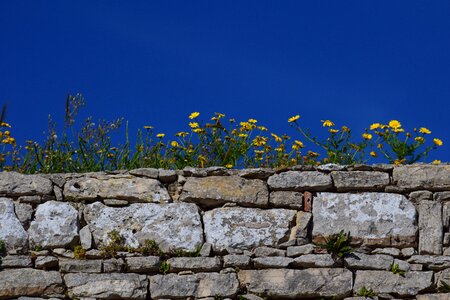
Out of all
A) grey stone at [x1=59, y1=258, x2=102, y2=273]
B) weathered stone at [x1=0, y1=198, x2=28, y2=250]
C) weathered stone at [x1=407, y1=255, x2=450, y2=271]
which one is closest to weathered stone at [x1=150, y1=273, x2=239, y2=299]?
grey stone at [x1=59, y1=258, x2=102, y2=273]

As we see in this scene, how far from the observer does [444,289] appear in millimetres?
6391

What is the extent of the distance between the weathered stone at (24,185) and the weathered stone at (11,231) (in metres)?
0.16

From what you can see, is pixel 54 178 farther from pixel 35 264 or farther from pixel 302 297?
pixel 302 297

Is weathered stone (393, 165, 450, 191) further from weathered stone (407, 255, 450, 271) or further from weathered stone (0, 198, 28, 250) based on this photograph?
weathered stone (0, 198, 28, 250)

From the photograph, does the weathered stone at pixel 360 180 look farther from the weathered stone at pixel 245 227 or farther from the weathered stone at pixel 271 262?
the weathered stone at pixel 271 262

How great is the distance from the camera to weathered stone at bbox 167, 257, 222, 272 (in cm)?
641

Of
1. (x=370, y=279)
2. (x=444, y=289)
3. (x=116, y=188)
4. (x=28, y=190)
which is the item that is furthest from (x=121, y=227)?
(x=444, y=289)

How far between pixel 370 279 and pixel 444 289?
534 millimetres

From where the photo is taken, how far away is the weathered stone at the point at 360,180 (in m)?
6.70

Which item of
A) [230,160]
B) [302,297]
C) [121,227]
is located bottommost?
[302,297]

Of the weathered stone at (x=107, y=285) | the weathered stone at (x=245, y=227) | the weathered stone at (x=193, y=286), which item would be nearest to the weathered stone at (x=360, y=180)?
the weathered stone at (x=245, y=227)

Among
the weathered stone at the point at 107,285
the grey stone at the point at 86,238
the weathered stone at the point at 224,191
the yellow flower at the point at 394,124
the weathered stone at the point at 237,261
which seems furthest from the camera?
the yellow flower at the point at 394,124

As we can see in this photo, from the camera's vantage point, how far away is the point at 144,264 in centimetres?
641

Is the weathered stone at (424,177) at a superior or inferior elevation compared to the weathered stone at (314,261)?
superior
